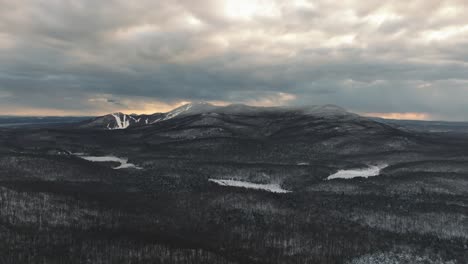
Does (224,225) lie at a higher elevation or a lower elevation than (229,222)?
lower

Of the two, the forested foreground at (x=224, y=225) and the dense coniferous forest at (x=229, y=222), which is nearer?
the forested foreground at (x=224, y=225)

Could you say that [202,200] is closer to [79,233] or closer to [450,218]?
[79,233]

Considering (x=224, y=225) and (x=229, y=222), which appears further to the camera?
(x=229, y=222)

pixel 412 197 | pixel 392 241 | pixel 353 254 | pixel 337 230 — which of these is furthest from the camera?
pixel 412 197

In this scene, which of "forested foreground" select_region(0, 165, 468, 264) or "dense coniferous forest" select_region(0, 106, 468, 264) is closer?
"forested foreground" select_region(0, 165, 468, 264)

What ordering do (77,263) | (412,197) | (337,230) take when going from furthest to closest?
(412,197) < (337,230) < (77,263)

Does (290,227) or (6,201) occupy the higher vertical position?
(6,201)

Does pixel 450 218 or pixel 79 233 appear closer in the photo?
pixel 79 233

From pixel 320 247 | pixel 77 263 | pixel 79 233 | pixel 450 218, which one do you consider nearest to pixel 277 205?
pixel 320 247
